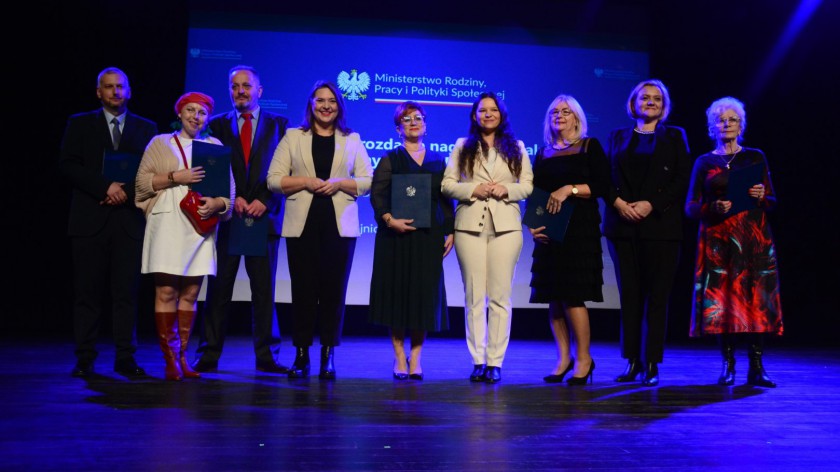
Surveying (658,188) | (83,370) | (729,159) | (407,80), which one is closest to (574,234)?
(658,188)

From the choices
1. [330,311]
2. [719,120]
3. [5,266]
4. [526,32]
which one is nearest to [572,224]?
[719,120]

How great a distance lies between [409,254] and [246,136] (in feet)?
3.84

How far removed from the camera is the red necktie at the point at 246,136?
4.09 metres

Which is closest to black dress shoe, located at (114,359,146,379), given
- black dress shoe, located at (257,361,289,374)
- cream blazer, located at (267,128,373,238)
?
black dress shoe, located at (257,361,289,374)

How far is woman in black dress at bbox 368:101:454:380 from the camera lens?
12.1 ft

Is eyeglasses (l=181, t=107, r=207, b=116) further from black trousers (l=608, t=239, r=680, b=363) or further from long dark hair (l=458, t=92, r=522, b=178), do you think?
black trousers (l=608, t=239, r=680, b=363)

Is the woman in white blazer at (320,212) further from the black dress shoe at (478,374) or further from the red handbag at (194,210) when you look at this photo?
the black dress shoe at (478,374)

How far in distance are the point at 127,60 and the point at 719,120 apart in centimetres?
456

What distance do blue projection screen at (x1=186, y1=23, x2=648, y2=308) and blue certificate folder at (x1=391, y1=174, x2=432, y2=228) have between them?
2.29 m

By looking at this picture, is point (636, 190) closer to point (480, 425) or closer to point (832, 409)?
point (832, 409)

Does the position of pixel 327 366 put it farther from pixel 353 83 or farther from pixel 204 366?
pixel 353 83

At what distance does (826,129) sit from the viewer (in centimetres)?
662

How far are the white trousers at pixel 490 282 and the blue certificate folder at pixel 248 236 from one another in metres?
1.03

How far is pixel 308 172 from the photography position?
3.72 m
